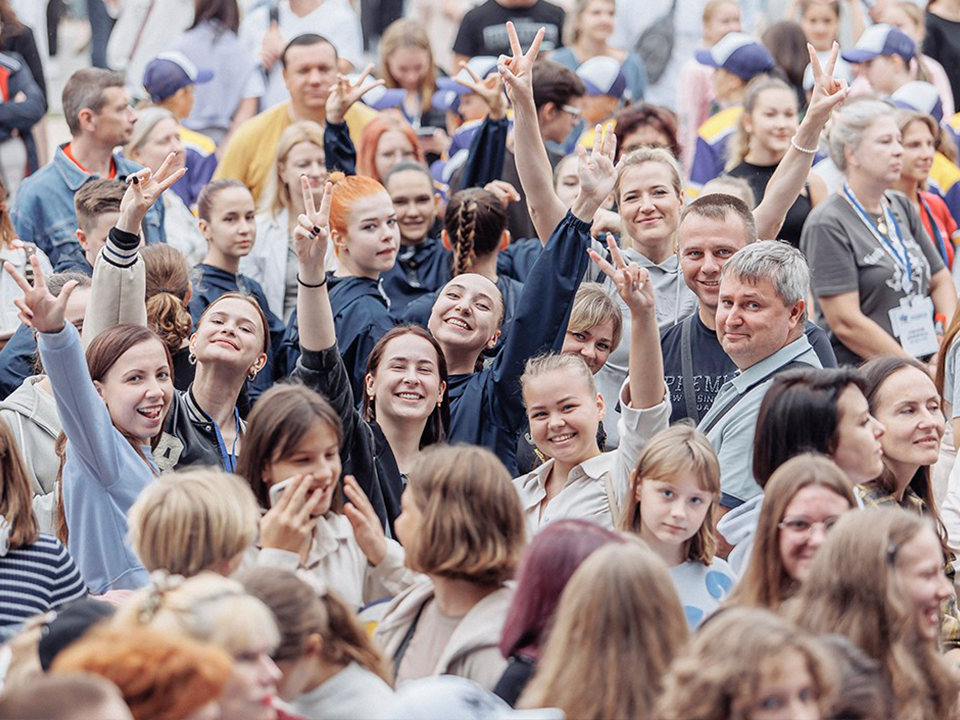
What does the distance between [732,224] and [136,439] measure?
6.81ft

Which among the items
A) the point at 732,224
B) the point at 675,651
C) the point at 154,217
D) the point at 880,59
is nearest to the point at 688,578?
the point at 675,651

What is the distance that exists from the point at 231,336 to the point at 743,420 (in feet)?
5.51

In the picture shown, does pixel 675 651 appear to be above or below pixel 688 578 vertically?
above

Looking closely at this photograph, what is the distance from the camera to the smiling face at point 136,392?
4.82 metres

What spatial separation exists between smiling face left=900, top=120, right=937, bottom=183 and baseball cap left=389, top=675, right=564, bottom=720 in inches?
215

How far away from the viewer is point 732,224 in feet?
18.1

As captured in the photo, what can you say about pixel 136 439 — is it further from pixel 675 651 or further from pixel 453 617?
pixel 675 651

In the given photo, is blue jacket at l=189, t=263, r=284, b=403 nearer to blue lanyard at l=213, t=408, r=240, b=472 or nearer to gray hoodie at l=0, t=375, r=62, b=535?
blue lanyard at l=213, t=408, r=240, b=472

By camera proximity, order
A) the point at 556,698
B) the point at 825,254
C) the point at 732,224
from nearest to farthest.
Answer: the point at 556,698, the point at 732,224, the point at 825,254

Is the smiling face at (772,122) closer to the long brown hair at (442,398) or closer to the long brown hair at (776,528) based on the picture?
the long brown hair at (442,398)

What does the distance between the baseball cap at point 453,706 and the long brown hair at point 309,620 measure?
0.31m

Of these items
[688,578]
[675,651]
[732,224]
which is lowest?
[688,578]

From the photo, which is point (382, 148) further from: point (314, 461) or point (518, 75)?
point (314, 461)

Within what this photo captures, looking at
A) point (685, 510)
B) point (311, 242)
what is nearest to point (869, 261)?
point (311, 242)
